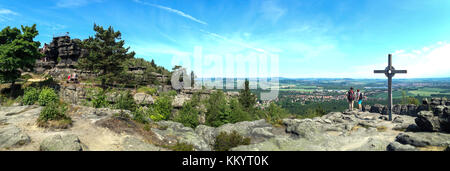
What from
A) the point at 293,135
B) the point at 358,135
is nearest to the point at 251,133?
the point at 293,135

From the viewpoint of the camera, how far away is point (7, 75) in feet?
67.1

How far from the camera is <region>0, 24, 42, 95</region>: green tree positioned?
64.2 feet

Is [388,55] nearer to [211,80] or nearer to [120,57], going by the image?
[120,57]

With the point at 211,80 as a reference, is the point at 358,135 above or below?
below

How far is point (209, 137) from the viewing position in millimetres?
13242

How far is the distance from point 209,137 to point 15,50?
75.1 feet

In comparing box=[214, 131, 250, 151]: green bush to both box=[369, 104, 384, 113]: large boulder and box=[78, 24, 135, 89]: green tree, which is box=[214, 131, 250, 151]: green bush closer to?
box=[369, 104, 384, 113]: large boulder

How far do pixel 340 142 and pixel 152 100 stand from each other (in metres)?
23.0

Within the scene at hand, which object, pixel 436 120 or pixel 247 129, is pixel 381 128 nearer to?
pixel 436 120

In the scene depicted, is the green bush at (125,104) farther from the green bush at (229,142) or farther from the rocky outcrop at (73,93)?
the green bush at (229,142)

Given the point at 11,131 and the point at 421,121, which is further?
the point at 421,121

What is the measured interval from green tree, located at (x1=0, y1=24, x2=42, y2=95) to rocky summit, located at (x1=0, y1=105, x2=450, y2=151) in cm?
910

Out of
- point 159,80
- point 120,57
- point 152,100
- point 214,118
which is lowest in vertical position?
point 214,118

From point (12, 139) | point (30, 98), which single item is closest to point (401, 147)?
point (12, 139)
